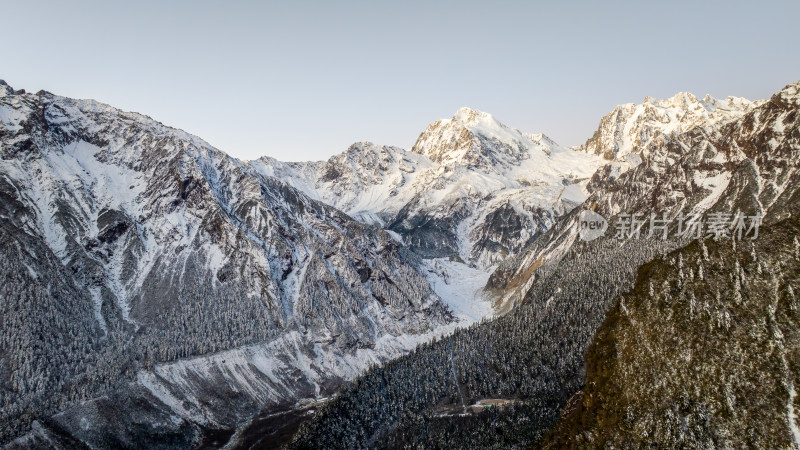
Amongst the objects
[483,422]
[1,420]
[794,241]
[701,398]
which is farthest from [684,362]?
[1,420]

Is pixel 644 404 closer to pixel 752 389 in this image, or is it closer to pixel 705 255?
pixel 752 389

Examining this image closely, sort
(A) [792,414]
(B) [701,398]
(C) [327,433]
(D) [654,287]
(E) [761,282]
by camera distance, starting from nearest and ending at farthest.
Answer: (A) [792,414] < (B) [701,398] < (E) [761,282] < (D) [654,287] < (C) [327,433]

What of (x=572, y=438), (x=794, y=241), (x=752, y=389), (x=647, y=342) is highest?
(x=794, y=241)

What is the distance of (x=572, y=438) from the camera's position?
339 feet

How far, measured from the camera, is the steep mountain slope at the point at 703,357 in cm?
9444

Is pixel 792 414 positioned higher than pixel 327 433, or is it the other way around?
pixel 792 414

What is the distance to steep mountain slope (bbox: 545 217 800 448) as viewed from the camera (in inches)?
3718

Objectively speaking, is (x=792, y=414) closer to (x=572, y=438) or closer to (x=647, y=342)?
(x=647, y=342)

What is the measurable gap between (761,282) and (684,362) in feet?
80.0

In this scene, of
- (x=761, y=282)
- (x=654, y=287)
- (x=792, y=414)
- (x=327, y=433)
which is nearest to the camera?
(x=792, y=414)

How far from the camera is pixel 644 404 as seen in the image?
3981 inches

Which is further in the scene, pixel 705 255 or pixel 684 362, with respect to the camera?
pixel 705 255

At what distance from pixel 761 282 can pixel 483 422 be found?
114090 mm

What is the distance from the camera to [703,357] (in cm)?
10256
